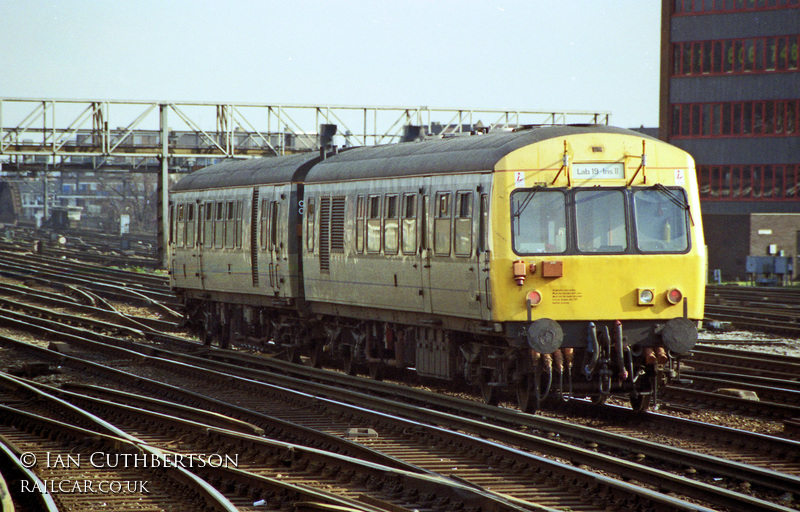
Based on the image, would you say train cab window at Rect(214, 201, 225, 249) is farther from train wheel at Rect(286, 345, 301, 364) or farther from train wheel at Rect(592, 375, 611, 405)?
train wheel at Rect(592, 375, 611, 405)

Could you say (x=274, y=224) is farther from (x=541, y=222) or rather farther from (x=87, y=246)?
(x=87, y=246)

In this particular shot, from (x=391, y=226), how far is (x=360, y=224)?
103 cm

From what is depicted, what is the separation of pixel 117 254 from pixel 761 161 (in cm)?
3274

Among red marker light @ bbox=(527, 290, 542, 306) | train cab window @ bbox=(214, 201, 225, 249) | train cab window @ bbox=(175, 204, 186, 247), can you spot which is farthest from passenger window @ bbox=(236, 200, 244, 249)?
red marker light @ bbox=(527, 290, 542, 306)

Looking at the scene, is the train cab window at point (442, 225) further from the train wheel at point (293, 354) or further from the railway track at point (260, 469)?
the train wheel at point (293, 354)

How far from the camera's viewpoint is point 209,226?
75.8 feet

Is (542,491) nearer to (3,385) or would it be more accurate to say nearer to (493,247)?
(493,247)

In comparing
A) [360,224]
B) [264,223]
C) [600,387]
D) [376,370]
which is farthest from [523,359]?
[264,223]

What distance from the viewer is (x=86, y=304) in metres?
34.9

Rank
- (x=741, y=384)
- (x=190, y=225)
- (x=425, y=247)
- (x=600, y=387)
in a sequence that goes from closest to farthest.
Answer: (x=600, y=387) → (x=425, y=247) → (x=741, y=384) → (x=190, y=225)

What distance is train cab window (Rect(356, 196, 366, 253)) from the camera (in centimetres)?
1711

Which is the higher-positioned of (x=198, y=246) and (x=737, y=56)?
(x=737, y=56)

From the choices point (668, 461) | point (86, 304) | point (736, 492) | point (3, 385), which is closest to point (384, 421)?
point (668, 461)

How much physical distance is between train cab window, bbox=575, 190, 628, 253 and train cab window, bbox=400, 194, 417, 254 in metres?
2.87
